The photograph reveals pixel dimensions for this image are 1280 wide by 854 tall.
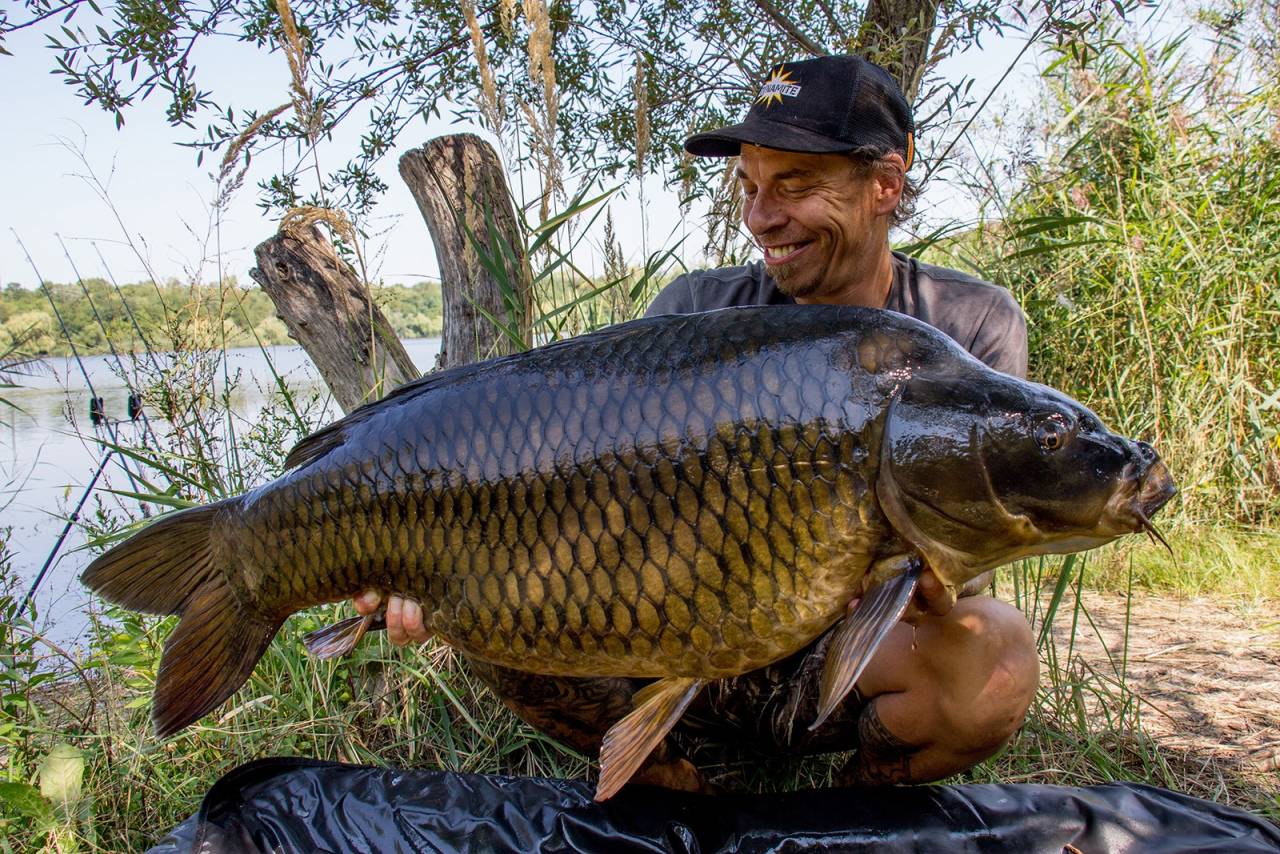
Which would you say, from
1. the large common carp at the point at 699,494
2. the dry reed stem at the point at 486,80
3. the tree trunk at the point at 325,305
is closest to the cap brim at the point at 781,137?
the dry reed stem at the point at 486,80

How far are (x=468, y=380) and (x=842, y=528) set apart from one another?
2.10 feet

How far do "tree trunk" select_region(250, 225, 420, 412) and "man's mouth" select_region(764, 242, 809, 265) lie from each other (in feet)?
4.45

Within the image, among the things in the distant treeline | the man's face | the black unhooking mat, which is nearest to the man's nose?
the man's face

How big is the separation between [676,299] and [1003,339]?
0.77m

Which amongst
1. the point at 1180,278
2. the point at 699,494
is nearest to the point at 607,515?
the point at 699,494

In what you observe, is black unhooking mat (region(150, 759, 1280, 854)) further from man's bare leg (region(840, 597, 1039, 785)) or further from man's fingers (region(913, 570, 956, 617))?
man's fingers (region(913, 570, 956, 617))

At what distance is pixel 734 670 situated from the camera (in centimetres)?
134

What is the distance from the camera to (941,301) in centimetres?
207

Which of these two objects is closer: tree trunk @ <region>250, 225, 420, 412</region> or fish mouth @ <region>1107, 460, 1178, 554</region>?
fish mouth @ <region>1107, 460, 1178, 554</region>

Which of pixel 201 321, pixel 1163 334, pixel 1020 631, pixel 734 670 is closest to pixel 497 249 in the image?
pixel 201 321

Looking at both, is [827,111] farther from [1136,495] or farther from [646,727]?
[646,727]

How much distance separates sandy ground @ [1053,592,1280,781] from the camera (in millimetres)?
2127

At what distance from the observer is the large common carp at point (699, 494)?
4.07 ft

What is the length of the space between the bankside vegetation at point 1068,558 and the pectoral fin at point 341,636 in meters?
0.49
